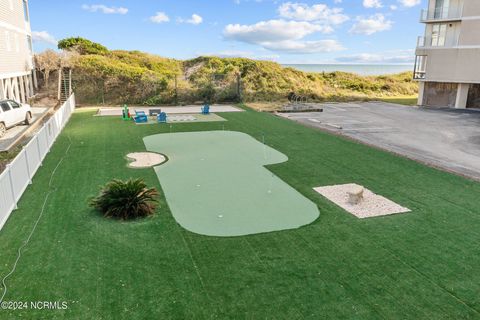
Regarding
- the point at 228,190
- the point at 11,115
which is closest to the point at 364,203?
the point at 228,190

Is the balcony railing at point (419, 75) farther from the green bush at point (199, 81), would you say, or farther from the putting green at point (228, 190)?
the putting green at point (228, 190)

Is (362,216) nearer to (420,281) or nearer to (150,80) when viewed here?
(420,281)

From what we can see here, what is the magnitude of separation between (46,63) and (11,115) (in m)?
16.2

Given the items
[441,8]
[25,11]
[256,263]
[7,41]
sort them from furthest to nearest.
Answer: [441,8], [25,11], [7,41], [256,263]

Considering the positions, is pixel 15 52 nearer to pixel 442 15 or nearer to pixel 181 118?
pixel 181 118

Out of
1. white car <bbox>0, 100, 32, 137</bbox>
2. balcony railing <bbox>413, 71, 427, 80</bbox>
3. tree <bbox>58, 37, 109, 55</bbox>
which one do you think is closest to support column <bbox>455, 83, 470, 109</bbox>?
balcony railing <bbox>413, 71, 427, 80</bbox>

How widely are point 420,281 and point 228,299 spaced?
3045mm

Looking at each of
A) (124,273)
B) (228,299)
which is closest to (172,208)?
(124,273)

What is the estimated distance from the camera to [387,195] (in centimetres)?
971

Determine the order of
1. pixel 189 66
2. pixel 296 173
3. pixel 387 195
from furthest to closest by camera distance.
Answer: pixel 189 66 < pixel 296 173 < pixel 387 195

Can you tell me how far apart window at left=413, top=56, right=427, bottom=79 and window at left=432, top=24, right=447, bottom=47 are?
53.4 inches

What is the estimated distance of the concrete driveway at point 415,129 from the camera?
13828 mm

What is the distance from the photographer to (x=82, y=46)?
4234 cm

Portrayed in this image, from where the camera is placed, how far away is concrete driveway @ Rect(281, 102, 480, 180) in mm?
13828
